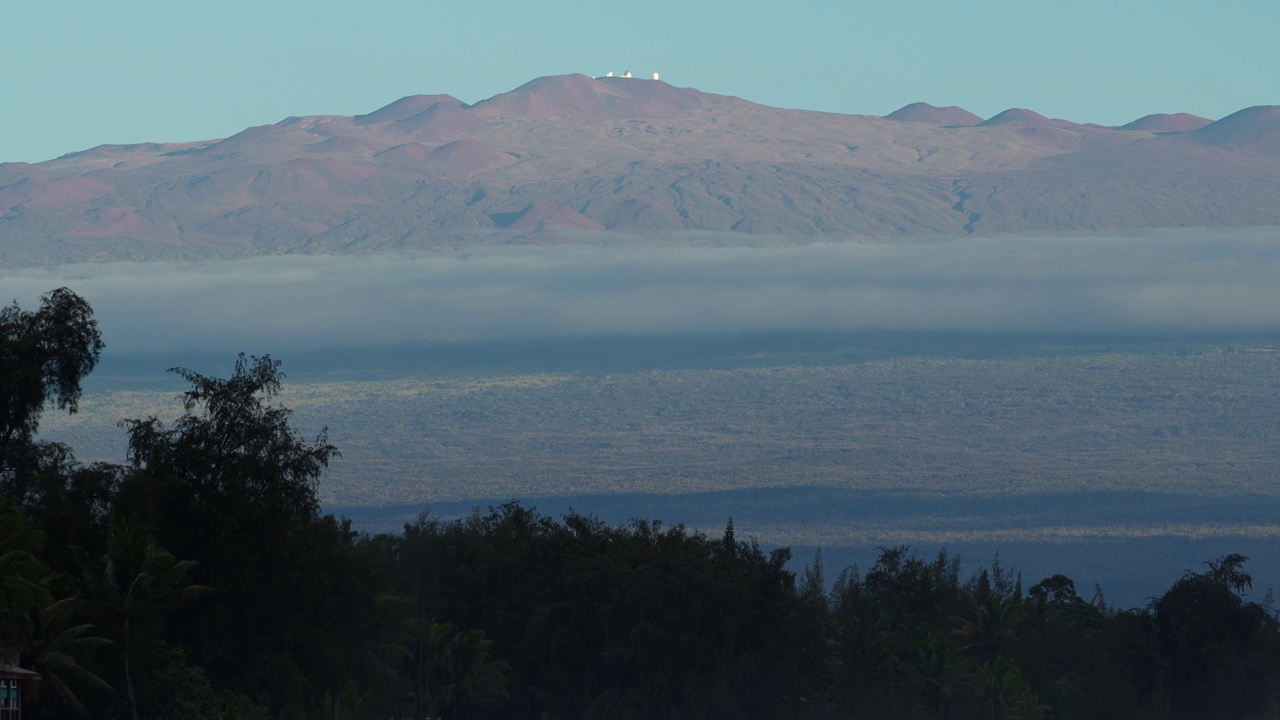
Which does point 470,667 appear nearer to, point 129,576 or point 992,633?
point 992,633

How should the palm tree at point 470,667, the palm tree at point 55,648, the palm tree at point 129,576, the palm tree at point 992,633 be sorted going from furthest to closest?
the palm tree at point 992,633
the palm tree at point 470,667
the palm tree at point 129,576
the palm tree at point 55,648

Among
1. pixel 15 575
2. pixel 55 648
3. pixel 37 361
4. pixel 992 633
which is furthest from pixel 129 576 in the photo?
pixel 992 633

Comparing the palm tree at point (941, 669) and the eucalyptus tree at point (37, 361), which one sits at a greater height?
the eucalyptus tree at point (37, 361)

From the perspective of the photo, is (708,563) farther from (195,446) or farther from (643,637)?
(195,446)

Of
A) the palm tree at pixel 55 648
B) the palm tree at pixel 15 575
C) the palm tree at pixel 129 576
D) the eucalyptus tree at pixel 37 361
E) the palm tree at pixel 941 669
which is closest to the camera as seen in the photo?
the palm tree at pixel 15 575

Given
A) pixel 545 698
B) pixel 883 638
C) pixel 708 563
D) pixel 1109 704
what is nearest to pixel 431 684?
pixel 545 698

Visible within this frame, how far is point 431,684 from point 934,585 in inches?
1356

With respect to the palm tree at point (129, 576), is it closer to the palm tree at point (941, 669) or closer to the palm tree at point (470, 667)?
the palm tree at point (470, 667)

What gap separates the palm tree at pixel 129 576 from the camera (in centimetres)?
4216

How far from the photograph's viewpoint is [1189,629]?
7500 cm

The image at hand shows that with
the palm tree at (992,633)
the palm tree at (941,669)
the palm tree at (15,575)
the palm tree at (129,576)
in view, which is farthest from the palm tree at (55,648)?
the palm tree at (992,633)

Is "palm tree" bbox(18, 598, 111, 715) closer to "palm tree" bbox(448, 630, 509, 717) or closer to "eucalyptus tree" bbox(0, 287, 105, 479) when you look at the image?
"eucalyptus tree" bbox(0, 287, 105, 479)

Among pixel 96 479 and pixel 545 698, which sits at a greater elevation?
pixel 96 479

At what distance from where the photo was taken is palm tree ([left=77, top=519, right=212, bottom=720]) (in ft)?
138
